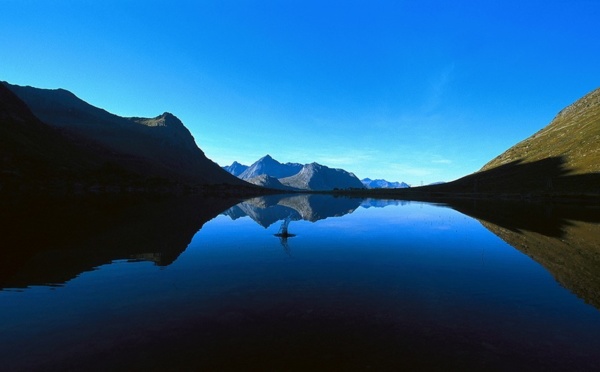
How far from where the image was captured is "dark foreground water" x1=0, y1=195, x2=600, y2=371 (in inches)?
482

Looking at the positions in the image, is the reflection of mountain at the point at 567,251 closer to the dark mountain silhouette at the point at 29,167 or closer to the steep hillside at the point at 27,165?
the dark mountain silhouette at the point at 29,167

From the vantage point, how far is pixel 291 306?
17.6 meters

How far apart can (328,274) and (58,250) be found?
89.1 ft

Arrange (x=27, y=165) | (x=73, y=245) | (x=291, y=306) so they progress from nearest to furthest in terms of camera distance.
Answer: (x=291, y=306) < (x=73, y=245) < (x=27, y=165)

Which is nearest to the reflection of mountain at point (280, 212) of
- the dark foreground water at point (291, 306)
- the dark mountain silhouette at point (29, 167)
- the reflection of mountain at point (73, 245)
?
the reflection of mountain at point (73, 245)

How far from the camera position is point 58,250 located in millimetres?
30750

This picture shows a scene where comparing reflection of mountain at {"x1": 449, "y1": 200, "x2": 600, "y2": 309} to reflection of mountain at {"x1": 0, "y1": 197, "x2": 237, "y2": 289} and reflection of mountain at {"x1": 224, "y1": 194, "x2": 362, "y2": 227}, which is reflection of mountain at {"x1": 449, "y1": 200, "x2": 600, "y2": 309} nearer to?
reflection of mountain at {"x1": 0, "y1": 197, "x2": 237, "y2": 289}

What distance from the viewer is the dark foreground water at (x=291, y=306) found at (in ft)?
40.2

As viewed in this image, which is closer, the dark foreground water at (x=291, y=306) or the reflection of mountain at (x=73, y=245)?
the dark foreground water at (x=291, y=306)

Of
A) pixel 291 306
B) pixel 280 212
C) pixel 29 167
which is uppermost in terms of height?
pixel 29 167

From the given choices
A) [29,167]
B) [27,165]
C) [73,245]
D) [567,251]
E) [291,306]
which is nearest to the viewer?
[291,306]

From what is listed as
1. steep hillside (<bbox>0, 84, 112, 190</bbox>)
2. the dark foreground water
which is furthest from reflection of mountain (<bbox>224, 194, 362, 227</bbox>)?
steep hillside (<bbox>0, 84, 112, 190</bbox>)

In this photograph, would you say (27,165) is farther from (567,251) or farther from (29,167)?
(567,251)

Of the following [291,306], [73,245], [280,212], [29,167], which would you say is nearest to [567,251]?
[291,306]
